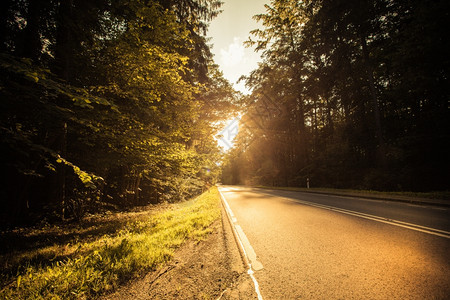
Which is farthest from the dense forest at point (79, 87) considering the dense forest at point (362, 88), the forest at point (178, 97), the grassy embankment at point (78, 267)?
the dense forest at point (362, 88)

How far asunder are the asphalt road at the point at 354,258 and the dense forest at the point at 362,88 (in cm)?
1045

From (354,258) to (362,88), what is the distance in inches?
829

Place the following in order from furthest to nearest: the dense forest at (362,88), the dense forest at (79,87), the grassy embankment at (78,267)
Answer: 1. the dense forest at (362,88)
2. the dense forest at (79,87)
3. the grassy embankment at (78,267)

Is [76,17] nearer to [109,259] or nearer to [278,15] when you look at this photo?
[109,259]

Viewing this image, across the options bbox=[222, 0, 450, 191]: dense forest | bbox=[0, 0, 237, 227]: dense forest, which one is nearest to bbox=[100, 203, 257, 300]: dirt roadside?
bbox=[0, 0, 237, 227]: dense forest

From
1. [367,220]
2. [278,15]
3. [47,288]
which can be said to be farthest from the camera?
[278,15]

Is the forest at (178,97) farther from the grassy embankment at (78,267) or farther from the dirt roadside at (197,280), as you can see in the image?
the dirt roadside at (197,280)

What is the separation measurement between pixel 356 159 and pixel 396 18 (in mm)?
11733

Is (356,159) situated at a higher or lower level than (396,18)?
lower

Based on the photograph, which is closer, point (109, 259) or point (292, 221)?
point (109, 259)

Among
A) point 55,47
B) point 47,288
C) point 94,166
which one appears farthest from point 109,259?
point 55,47

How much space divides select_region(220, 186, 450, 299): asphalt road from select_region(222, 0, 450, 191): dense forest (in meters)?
10.5

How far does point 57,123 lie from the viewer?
4055 millimetres

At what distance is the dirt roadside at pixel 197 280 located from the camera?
200 centimetres
